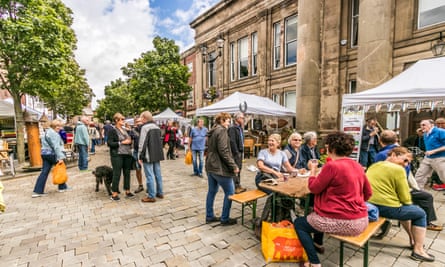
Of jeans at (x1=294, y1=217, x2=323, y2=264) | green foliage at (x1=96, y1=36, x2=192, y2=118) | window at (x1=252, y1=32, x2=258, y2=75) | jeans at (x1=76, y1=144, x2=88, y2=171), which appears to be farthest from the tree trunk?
window at (x1=252, y1=32, x2=258, y2=75)

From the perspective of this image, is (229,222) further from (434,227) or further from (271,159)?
(434,227)

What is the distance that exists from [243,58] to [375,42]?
28.1 ft

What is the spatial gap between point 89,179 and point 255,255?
19.7ft

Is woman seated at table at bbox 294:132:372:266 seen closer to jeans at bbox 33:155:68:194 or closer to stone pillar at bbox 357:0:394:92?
jeans at bbox 33:155:68:194

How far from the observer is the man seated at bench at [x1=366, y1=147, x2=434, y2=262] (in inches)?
102

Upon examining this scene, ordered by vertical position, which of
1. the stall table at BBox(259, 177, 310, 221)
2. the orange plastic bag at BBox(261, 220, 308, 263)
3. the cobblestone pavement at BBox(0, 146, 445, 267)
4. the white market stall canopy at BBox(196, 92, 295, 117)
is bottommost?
the cobblestone pavement at BBox(0, 146, 445, 267)

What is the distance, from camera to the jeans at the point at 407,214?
2627 millimetres

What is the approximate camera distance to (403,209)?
2.66 meters

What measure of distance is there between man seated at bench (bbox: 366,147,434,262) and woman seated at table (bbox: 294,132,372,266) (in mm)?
589

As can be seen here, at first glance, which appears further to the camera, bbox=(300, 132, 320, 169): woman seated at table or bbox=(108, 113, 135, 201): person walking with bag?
bbox=(108, 113, 135, 201): person walking with bag

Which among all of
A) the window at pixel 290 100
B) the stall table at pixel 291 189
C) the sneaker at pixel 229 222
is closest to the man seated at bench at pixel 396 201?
the stall table at pixel 291 189

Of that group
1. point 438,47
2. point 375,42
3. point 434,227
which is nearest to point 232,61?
point 375,42

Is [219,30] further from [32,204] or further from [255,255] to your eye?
[255,255]

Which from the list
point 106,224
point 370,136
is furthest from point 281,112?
point 106,224
